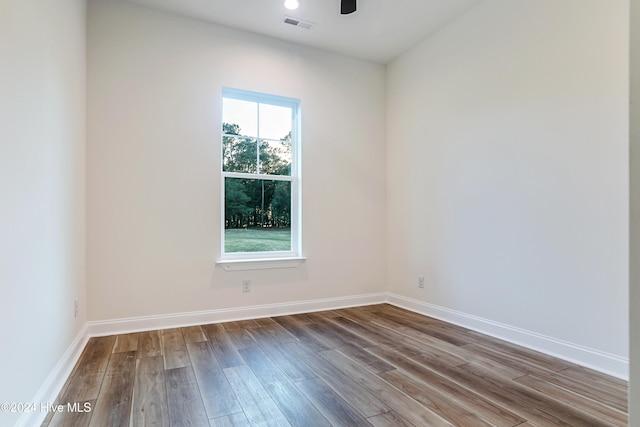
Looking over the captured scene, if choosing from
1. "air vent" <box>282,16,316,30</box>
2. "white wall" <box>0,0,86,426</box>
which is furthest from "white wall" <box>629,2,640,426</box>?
"air vent" <box>282,16,316,30</box>

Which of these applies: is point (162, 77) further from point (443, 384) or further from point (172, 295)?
point (443, 384)

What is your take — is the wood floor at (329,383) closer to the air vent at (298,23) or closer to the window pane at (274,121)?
the window pane at (274,121)

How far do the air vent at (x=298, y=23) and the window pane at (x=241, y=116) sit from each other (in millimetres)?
860

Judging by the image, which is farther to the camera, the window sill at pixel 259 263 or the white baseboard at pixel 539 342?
the window sill at pixel 259 263

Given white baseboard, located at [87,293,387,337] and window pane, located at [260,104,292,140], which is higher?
window pane, located at [260,104,292,140]

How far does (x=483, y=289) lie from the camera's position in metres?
3.05

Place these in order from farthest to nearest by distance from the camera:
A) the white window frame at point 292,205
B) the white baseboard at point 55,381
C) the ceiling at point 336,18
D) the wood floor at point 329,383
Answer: the white window frame at point 292,205 < the ceiling at point 336,18 < the wood floor at point 329,383 < the white baseboard at point 55,381

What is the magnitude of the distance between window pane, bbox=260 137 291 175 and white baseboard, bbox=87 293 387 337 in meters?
1.44

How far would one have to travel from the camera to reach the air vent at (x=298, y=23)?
3.33m

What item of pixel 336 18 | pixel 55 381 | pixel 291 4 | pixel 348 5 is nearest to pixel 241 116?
pixel 291 4

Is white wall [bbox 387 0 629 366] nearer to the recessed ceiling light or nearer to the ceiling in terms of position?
the ceiling

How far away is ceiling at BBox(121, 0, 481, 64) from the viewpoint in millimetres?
3109

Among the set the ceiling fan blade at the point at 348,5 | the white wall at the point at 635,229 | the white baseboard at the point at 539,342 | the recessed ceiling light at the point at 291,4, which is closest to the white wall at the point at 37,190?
the recessed ceiling light at the point at 291,4

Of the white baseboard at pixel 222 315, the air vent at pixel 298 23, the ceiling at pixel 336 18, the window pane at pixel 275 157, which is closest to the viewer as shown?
the white baseboard at pixel 222 315
